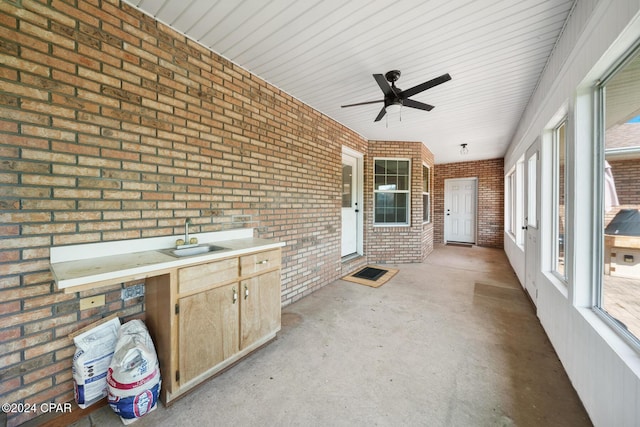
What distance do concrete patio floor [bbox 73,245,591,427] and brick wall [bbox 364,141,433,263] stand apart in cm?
207

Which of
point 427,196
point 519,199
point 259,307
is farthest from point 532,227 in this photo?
point 259,307

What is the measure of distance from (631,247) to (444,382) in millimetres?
1468

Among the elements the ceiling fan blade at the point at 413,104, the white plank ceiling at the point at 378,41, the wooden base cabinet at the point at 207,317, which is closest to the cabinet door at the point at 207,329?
the wooden base cabinet at the point at 207,317

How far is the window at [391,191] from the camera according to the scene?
5.36 meters

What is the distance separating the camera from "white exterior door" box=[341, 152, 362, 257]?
483 cm

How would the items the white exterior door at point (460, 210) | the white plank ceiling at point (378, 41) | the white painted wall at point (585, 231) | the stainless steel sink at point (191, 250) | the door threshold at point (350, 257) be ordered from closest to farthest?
the white painted wall at point (585, 231) < the white plank ceiling at point (378, 41) < the stainless steel sink at point (191, 250) < the door threshold at point (350, 257) < the white exterior door at point (460, 210)

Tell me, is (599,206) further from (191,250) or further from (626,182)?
(191,250)

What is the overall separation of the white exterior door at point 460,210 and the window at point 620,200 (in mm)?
6685

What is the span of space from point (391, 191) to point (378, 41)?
3.68 metres

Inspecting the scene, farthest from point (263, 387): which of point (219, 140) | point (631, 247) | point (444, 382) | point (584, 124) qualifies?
point (584, 124)

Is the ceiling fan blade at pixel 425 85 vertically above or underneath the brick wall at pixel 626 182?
above

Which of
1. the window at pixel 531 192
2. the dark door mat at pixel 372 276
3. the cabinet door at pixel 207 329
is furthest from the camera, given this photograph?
the dark door mat at pixel 372 276

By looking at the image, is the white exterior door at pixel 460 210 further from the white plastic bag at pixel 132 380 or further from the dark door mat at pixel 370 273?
the white plastic bag at pixel 132 380

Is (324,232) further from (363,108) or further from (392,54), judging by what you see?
(392,54)
